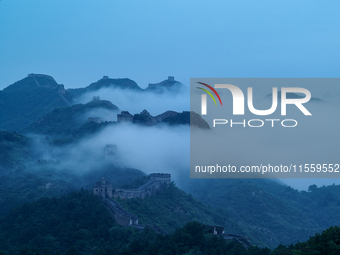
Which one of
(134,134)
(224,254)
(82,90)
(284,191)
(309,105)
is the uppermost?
(82,90)

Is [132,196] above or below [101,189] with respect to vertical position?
below

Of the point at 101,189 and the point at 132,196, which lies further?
the point at 132,196

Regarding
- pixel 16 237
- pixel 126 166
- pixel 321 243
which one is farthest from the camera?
pixel 126 166

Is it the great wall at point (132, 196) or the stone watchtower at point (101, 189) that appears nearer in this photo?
the great wall at point (132, 196)

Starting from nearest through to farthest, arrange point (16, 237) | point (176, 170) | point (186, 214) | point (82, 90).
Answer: point (16, 237)
point (186, 214)
point (176, 170)
point (82, 90)

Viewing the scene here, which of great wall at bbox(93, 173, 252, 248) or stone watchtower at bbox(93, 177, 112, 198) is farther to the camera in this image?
stone watchtower at bbox(93, 177, 112, 198)

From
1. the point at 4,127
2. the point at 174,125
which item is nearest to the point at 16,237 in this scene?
the point at 174,125

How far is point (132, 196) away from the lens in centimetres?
6138

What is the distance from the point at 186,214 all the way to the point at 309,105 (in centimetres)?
4856

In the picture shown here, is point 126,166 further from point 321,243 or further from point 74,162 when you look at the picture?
point 321,243

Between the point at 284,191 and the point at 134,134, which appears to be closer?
the point at 134,134

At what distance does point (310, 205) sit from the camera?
97.4 m

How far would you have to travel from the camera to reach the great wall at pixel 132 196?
155 ft

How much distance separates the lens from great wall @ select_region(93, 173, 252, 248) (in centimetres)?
4728
